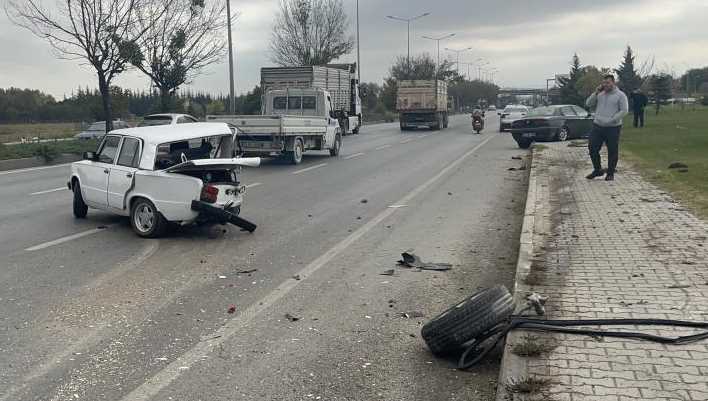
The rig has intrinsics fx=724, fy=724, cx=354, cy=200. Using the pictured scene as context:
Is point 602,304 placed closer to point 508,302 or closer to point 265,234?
point 508,302

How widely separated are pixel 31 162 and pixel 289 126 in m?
8.57

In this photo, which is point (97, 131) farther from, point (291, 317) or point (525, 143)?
point (291, 317)

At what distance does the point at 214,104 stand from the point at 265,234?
42.4 meters

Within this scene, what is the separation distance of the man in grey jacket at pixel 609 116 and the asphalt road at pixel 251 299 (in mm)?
2199

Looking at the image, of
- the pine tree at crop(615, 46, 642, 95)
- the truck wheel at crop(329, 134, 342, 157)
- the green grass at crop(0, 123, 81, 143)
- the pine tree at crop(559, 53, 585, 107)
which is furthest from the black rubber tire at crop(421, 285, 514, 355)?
the pine tree at crop(559, 53, 585, 107)

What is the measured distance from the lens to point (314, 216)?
11414mm

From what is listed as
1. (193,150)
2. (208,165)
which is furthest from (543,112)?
(208,165)

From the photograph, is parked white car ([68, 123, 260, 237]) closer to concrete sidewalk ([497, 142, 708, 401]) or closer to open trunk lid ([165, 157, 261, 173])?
open trunk lid ([165, 157, 261, 173])

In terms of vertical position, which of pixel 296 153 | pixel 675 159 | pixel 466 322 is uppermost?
pixel 296 153

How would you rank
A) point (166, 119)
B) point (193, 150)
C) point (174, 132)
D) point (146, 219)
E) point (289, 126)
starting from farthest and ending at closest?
point (166, 119)
point (289, 126)
point (193, 150)
point (174, 132)
point (146, 219)

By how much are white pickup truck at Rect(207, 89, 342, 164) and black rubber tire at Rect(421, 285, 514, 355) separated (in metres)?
14.6

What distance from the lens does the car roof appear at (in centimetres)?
973

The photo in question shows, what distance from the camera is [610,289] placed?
6.27 m

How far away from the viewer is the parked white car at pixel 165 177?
930cm
